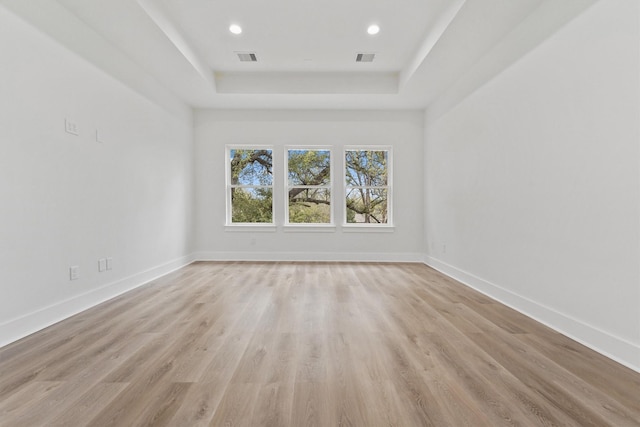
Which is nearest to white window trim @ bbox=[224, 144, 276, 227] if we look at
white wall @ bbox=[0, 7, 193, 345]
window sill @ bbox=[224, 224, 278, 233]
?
window sill @ bbox=[224, 224, 278, 233]

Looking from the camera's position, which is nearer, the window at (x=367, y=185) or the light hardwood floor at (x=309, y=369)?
the light hardwood floor at (x=309, y=369)

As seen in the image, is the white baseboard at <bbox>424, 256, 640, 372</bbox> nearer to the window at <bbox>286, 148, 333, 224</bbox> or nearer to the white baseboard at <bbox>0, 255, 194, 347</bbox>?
the window at <bbox>286, 148, 333, 224</bbox>

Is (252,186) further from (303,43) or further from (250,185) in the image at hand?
(303,43)

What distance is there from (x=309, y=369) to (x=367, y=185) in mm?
4280

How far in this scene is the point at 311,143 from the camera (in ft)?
18.1

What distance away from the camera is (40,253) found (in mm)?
2414

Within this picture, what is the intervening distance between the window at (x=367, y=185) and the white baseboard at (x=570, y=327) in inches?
92.0

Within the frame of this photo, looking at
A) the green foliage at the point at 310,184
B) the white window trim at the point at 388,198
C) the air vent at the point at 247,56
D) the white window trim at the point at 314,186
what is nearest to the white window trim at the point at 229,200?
the white window trim at the point at 314,186

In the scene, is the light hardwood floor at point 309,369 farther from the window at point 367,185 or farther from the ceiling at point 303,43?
the window at point 367,185

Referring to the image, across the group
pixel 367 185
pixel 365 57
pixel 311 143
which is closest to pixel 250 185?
pixel 311 143

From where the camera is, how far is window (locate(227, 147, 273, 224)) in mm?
5621

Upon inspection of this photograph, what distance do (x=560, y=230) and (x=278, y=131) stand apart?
4.43m

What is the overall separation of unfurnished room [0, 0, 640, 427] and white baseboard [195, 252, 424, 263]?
0.22 meters

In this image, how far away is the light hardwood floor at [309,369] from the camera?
53.2 inches
